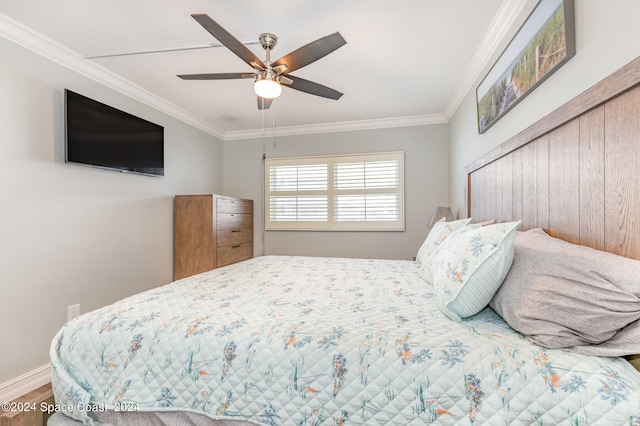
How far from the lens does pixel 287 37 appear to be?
2.08m

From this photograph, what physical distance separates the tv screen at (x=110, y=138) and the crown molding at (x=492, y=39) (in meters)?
3.12

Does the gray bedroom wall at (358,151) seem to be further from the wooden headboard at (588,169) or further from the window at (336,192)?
the wooden headboard at (588,169)

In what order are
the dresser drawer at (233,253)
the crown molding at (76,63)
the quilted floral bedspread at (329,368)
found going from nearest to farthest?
the quilted floral bedspread at (329,368) < the crown molding at (76,63) < the dresser drawer at (233,253)

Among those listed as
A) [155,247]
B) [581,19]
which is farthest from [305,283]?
[155,247]

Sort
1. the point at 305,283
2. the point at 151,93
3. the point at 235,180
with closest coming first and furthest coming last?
the point at 305,283, the point at 151,93, the point at 235,180

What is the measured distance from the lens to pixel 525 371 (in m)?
0.84

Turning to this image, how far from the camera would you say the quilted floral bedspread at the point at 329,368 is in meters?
0.82

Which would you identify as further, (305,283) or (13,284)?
(13,284)

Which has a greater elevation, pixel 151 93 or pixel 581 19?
pixel 151 93

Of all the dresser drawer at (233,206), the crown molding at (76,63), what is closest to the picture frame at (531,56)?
the dresser drawer at (233,206)

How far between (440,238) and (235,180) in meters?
3.32

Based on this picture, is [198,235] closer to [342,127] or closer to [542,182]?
[342,127]

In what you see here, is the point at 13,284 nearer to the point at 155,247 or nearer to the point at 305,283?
the point at 155,247

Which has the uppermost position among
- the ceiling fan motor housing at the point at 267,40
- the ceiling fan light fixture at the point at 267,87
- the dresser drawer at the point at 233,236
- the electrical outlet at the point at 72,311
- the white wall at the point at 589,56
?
the ceiling fan motor housing at the point at 267,40
